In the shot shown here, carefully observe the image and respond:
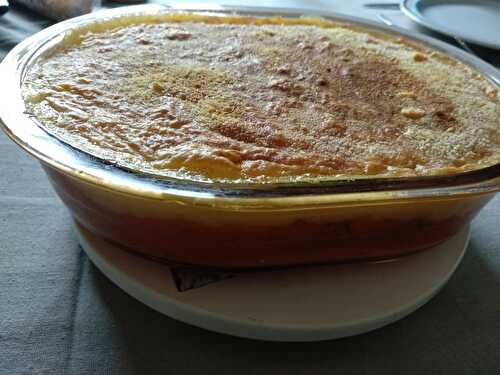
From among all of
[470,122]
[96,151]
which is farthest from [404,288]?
[96,151]

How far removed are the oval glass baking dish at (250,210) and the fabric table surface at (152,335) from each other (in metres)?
0.09

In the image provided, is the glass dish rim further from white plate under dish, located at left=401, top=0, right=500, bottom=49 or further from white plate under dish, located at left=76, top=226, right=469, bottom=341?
white plate under dish, located at left=401, top=0, right=500, bottom=49

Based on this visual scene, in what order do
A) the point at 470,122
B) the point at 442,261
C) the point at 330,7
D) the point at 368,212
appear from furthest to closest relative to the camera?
the point at 330,7
the point at 470,122
the point at 442,261
the point at 368,212

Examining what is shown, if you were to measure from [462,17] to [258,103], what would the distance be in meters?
1.29

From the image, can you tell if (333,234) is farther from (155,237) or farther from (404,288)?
(155,237)

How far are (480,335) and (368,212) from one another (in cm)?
25

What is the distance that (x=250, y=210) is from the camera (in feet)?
1.82

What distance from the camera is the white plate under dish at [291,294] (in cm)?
61

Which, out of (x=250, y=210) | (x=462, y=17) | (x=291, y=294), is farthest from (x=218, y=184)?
(x=462, y=17)

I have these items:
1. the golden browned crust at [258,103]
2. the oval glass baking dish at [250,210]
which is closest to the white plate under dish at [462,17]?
the golden browned crust at [258,103]

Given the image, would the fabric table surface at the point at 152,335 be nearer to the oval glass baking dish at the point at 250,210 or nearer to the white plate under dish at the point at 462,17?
the oval glass baking dish at the point at 250,210

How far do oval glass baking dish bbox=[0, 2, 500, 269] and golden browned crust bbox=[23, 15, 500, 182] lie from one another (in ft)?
0.17

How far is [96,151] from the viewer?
25.7 inches

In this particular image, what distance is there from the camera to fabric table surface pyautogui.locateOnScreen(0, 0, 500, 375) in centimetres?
59
